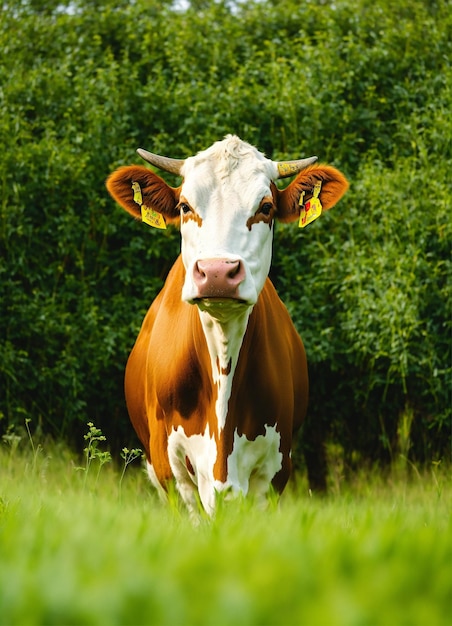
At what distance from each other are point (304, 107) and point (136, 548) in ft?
21.4

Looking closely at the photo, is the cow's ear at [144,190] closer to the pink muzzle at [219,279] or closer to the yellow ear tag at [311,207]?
the yellow ear tag at [311,207]

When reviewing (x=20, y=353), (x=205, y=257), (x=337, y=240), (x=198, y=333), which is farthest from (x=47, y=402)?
(x=205, y=257)

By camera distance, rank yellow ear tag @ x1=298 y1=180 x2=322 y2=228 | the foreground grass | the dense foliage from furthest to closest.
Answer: the dense foliage, yellow ear tag @ x1=298 y1=180 x2=322 y2=228, the foreground grass

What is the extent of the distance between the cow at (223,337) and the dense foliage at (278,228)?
2.42m

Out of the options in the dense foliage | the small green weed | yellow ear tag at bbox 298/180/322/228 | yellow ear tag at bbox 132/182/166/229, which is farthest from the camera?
the dense foliage

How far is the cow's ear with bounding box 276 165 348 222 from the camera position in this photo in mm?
4789

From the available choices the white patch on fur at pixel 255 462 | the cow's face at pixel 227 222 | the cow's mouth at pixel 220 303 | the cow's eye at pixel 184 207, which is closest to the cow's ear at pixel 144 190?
the cow's face at pixel 227 222

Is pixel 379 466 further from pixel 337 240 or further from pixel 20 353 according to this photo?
pixel 20 353

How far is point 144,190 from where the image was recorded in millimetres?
4898

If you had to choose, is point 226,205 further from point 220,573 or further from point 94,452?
point 220,573

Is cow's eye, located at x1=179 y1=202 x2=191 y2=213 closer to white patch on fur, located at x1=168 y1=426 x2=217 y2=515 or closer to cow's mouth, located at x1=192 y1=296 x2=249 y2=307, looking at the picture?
cow's mouth, located at x1=192 y1=296 x2=249 y2=307

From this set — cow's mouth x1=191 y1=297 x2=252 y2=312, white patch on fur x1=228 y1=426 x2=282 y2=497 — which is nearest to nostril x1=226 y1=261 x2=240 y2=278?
cow's mouth x1=191 y1=297 x2=252 y2=312

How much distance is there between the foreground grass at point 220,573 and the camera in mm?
1522

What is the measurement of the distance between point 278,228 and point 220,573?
6.33m
